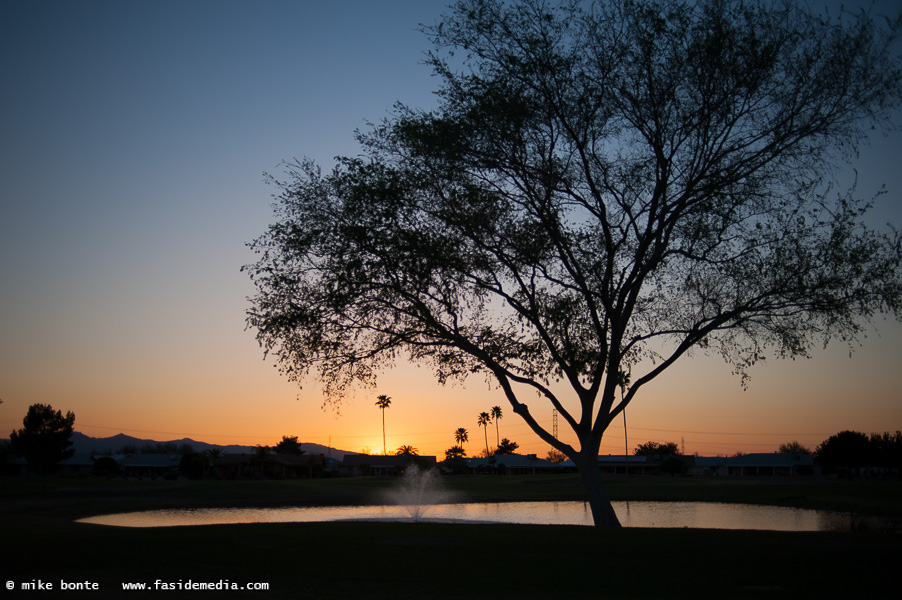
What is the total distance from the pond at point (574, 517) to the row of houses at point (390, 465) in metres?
69.9

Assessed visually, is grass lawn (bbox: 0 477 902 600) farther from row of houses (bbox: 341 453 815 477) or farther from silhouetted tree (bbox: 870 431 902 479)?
row of houses (bbox: 341 453 815 477)

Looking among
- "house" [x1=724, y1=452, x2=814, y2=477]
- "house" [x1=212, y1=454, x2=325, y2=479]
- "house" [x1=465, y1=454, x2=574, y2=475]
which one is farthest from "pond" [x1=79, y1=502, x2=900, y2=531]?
"house" [x1=465, y1=454, x2=574, y2=475]

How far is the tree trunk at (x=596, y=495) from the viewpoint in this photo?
2156 centimetres

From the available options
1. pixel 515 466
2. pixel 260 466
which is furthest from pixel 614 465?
pixel 260 466

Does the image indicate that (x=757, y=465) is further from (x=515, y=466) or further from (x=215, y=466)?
(x=215, y=466)

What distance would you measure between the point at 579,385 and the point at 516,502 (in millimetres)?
34559

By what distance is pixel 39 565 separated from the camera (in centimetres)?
1394

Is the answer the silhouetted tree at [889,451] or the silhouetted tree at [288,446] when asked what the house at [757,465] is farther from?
the silhouetted tree at [288,446]

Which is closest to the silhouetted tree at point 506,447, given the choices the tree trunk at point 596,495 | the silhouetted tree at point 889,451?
the silhouetted tree at point 889,451

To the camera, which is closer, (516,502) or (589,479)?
(589,479)

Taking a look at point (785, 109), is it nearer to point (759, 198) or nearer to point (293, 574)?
point (759, 198)

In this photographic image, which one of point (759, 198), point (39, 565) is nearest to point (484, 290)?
point (759, 198)

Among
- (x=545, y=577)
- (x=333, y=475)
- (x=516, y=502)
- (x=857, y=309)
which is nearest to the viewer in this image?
(x=545, y=577)

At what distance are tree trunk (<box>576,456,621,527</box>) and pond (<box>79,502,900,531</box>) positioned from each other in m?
9.01
